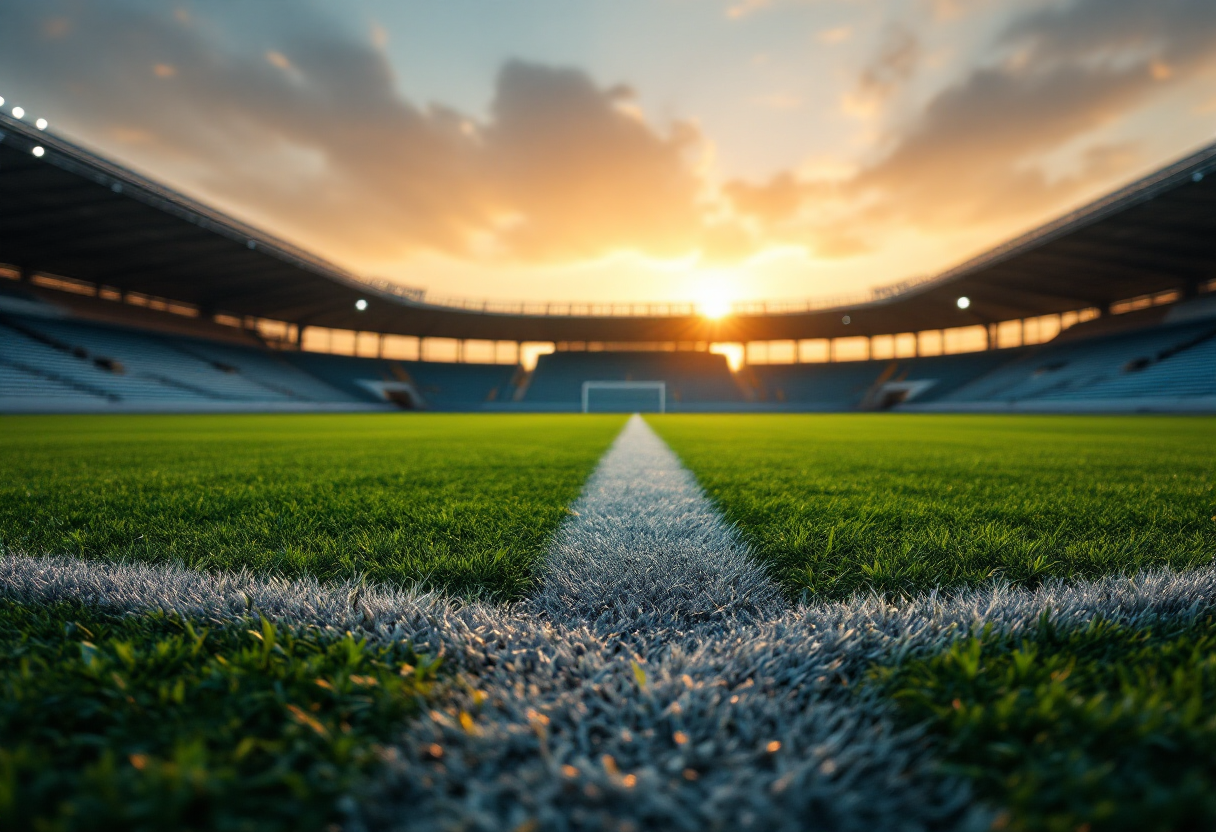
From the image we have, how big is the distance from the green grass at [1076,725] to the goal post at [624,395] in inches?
1387

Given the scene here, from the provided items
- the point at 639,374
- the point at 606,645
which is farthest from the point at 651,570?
the point at 639,374

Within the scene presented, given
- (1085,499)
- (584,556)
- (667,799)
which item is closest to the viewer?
(667,799)

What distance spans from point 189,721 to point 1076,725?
115 centimetres

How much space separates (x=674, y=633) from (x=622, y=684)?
0.29m

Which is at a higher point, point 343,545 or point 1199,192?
point 1199,192

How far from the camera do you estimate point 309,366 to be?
Result: 34062 mm

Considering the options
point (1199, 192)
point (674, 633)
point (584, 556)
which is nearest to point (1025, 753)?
point (674, 633)

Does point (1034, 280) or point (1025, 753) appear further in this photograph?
point (1034, 280)

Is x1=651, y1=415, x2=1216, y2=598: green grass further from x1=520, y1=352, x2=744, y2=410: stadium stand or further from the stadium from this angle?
x1=520, y1=352, x2=744, y2=410: stadium stand

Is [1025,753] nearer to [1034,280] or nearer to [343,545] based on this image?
[343,545]

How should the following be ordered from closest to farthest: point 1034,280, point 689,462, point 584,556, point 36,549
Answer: point 584,556, point 36,549, point 689,462, point 1034,280

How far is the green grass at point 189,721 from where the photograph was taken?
526 millimetres

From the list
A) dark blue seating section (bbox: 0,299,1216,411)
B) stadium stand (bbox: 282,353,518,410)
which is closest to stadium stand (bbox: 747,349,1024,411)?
dark blue seating section (bbox: 0,299,1216,411)

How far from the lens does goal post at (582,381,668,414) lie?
120 feet
